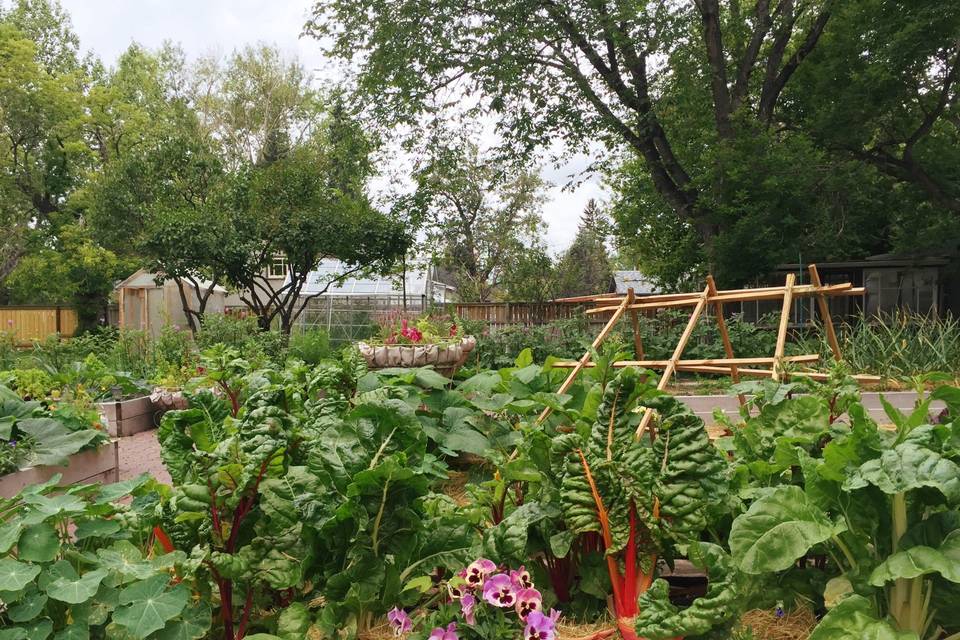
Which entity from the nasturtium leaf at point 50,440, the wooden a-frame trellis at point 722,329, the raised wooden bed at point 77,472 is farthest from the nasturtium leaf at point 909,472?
the raised wooden bed at point 77,472

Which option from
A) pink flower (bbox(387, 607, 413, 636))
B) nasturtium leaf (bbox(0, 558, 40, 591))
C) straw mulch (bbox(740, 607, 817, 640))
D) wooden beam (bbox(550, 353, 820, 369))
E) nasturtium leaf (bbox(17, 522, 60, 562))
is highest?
wooden beam (bbox(550, 353, 820, 369))

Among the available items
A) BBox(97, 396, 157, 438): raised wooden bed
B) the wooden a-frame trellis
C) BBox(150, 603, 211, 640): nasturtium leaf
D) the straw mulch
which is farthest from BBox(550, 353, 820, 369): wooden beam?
BBox(97, 396, 157, 438): raised wooden bed

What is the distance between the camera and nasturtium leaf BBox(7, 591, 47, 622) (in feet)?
4.59

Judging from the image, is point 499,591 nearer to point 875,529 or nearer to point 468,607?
point 468,607

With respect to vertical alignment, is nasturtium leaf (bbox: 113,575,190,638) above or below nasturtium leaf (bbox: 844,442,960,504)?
below

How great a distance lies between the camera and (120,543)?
1631 millimetres

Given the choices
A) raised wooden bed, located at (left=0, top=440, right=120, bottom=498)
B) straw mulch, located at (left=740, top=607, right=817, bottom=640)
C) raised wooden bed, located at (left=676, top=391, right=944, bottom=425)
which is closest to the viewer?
straw mulch, located at (left=740, top=607, right=817, bottom=640)

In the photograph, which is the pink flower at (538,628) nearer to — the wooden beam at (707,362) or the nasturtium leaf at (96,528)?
the nasturtium leaf at (96,528)

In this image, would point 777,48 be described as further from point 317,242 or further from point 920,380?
point 920,380

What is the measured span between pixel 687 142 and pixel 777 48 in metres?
2.25

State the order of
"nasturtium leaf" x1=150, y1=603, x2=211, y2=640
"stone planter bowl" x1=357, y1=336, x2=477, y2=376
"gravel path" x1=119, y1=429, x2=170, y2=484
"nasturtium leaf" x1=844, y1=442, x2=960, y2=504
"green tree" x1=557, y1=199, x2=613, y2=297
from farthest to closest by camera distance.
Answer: "green tree" x1=557, y1=199, x2=613, y2=297, "stone planter bowl" x1=357, y1=336, x2=477, y2=376, "gravel path" x1=119, y1=429, x2=170, y2=484, "nasturtium leaf" x1=150, y1=603, x2=211, y2=640, "nasturtium leaf" x1=844, y1=442, x2=960, y2=504

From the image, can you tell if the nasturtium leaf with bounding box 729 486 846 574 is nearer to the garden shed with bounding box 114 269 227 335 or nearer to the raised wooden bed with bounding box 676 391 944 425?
the raised wooden bed with bounding box 676 391 944 425

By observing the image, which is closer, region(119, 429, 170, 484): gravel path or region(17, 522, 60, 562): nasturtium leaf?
region(17, 522, 60, 562): nasturtium leaf

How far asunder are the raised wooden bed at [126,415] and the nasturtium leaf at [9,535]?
4.94 metres
